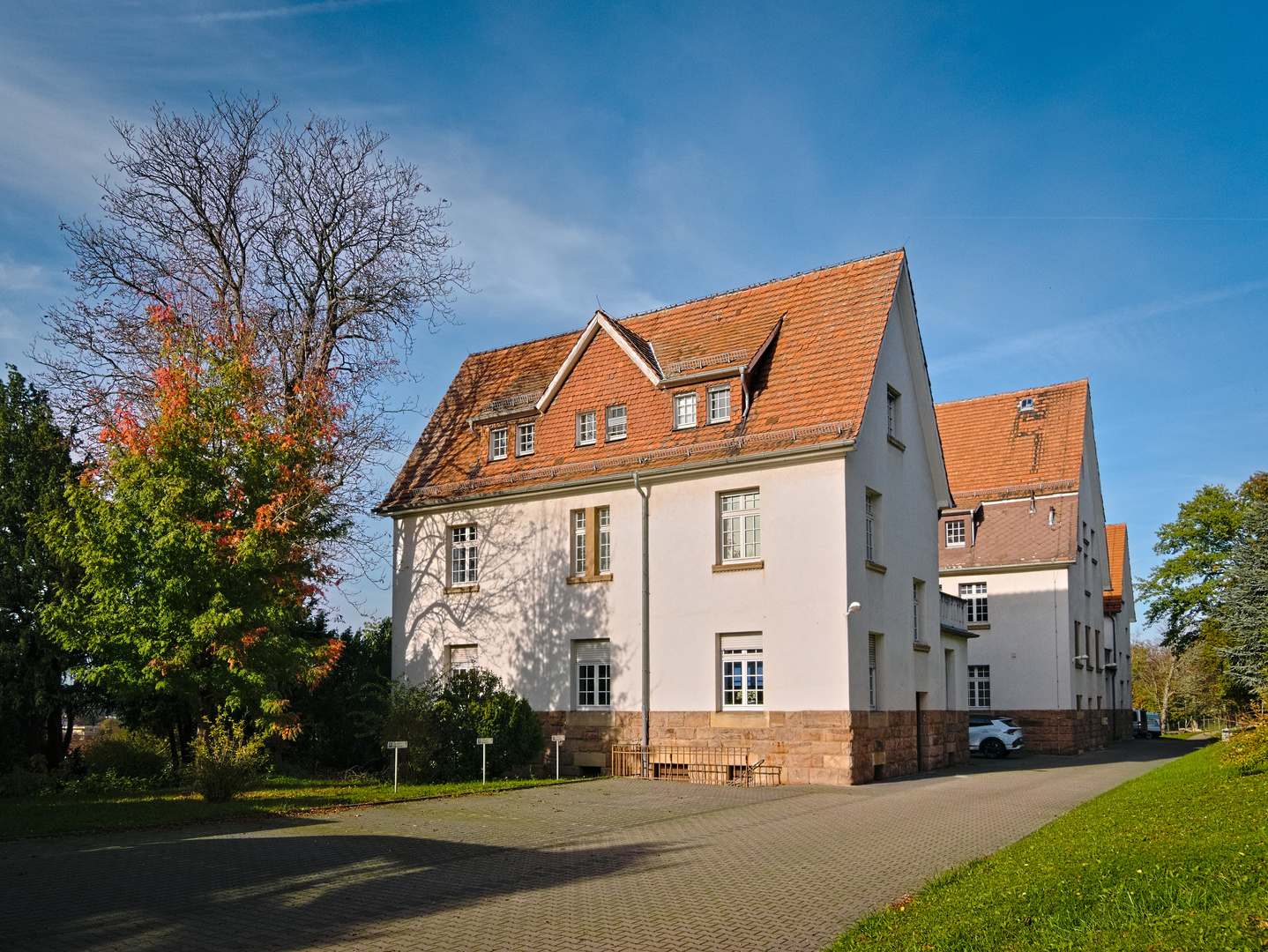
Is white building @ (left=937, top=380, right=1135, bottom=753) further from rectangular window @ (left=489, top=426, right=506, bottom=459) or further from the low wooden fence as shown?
the low wooden fence

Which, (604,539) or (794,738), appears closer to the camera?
(794,738)

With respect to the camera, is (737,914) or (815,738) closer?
(737,914)

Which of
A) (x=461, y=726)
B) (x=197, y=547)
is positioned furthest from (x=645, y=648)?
(x=197, y=547)

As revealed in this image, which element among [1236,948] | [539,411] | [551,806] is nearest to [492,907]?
[1236,948]

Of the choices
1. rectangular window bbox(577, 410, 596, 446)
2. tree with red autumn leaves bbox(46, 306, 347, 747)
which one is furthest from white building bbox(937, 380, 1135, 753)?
tree with red autumn leaves bbox(46, 306, 347, 747)

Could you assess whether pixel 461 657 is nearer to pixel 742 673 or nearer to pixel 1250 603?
pixel 742 673

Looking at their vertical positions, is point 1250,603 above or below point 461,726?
above

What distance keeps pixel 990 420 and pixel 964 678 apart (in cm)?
1438

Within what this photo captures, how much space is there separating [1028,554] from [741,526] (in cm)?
1923

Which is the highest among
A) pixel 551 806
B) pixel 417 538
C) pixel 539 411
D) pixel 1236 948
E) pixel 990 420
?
pixel 990 420

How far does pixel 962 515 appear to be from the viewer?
41.1 metres

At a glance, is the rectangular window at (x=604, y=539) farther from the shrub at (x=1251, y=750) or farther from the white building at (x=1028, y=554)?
the white building at (x=1028, y=554)

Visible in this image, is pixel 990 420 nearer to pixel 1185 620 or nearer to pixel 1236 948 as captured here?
pixel 1185 620

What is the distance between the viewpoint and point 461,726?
22.5 m
